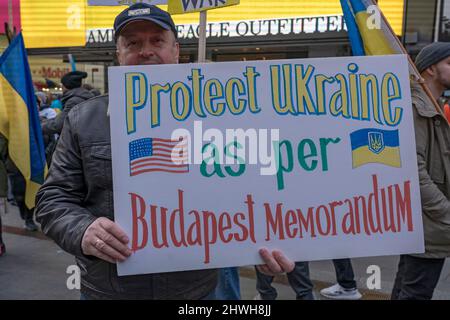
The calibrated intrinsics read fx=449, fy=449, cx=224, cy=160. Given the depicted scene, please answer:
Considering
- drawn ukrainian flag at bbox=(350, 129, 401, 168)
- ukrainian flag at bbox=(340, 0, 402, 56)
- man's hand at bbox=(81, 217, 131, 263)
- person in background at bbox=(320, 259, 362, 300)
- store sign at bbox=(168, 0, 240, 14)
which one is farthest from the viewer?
person in background at bbox=(320, 259, 362, 300)

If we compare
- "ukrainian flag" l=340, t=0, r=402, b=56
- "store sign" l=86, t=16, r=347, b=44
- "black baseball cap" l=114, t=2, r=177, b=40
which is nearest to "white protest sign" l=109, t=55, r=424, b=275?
"black baseball cap" l=114, t=2, r=177, b=40

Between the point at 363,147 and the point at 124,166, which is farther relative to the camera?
the point at 363,147

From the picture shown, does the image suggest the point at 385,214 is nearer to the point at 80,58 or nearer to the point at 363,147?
the point at 363,147

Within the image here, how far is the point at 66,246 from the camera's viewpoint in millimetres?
1473

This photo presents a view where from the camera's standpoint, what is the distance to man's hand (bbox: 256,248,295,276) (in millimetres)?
1521

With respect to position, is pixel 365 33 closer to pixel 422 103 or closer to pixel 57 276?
pixel 422 103

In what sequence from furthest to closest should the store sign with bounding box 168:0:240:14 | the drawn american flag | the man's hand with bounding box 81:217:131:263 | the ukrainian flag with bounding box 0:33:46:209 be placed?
1. the ukrainian flag with bounding box 0:33:46:209
2. the store sign with bounding box 168:0:240:14
3. the drawn american flag
4. the man's hand with bounding box 81:217:131:263

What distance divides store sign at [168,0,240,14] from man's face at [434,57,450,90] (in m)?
1.23

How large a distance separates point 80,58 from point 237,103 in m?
11.5

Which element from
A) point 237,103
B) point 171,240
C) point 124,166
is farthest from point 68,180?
point 237,103

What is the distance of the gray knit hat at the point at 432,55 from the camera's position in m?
2.50

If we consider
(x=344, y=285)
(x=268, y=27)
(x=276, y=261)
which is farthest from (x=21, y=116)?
(x=268, y=27)

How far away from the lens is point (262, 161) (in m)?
1.56

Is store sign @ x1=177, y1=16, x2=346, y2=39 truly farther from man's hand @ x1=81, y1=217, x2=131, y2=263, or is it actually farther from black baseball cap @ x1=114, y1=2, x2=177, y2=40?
man's hand @ x1=81, y1=217, x2=131, y2=263
